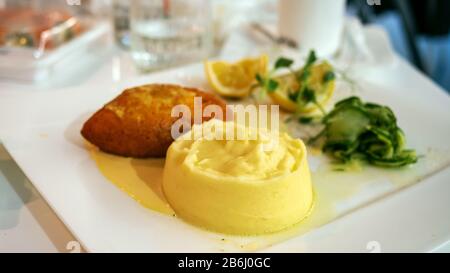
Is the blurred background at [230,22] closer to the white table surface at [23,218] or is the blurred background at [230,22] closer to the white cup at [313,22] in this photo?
the white cup at [313,22]

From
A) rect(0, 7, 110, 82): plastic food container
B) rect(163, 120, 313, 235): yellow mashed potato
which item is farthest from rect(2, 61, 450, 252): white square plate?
rect(0, 7, 110, 82): plastic food container

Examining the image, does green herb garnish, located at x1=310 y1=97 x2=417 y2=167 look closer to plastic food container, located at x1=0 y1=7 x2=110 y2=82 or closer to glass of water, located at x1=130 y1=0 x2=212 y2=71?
glass of water, located at x1=130 y1=0 x2=212 y2=71

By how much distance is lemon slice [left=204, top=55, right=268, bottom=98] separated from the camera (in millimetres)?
1523

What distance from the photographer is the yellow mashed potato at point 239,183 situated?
1008 mm

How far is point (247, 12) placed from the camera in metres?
2.40

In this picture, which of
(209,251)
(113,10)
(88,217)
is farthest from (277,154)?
(113,10)

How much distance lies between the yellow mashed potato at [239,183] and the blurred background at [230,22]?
35.4 inches

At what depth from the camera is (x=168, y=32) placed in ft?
6.40

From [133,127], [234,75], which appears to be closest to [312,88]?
[234,75]

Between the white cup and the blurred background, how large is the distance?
254 millimetres

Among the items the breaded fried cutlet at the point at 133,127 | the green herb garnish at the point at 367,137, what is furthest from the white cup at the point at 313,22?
the breaded fried cutlet at the point at 133,127

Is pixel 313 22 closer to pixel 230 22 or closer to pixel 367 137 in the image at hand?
pixel 230 22
